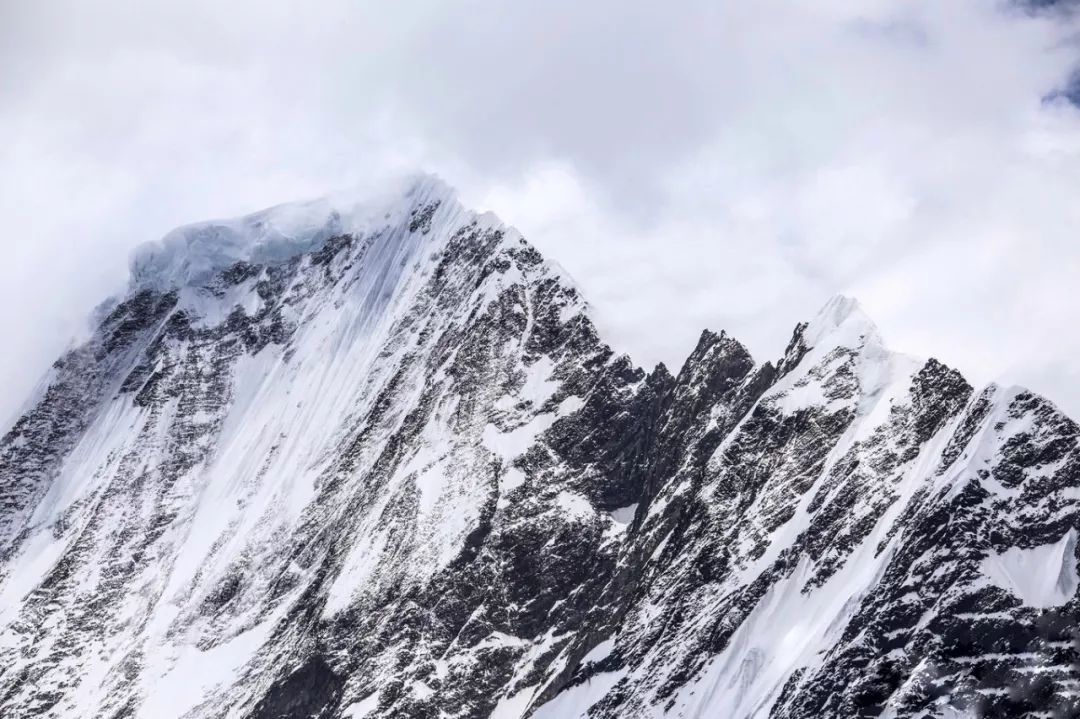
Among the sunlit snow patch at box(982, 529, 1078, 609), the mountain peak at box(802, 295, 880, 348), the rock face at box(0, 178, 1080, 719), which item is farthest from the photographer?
the mountain peak at box(802, 295, 880, 348)

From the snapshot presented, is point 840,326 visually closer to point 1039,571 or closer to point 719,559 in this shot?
point 719,559

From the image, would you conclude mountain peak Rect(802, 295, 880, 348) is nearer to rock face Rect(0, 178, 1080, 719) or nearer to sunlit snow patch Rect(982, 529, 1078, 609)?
rock face Rect(0, 178, 1080, 719)

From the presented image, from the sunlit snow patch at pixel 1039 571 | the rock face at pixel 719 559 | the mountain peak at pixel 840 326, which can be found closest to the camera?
the sunlit snow patch at pixel 1039 571

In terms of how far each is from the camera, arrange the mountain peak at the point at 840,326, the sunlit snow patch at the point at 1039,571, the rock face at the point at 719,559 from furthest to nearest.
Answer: the mountain peak at the point at 840,326, the rock face at the point at 719,559, the sunlit snow patch at the point at 1039,571

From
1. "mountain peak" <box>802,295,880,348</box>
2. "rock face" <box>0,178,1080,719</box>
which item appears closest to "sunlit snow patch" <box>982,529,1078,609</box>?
"rock face" <box>0,178,1080,719</box>

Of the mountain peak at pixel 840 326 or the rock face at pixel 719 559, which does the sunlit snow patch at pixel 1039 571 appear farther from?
the mountain peak at pixel 840 326

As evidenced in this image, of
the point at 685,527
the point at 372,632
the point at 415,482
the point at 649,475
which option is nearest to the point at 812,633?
the point at 685,527

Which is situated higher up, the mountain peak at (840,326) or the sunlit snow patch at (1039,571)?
the mountain peak at (840,326)

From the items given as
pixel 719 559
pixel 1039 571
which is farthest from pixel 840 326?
pixel 1039 571

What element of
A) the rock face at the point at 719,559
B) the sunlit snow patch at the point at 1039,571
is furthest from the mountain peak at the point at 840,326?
the sunlit snow patch at the point at 1039,571

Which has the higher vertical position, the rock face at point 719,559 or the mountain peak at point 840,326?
the mountain peak at point 840,326

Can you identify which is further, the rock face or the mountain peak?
the mountain peak

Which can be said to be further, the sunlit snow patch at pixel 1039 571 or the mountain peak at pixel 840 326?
the mountain peak at pixel 840 326

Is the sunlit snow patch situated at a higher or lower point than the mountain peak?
lower
